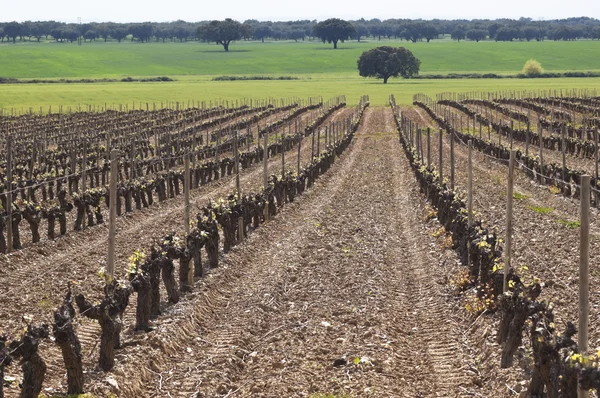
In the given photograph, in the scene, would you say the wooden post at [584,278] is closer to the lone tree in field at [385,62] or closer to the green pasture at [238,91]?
the green pasture at [238,91]

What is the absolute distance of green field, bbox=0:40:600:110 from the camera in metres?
109

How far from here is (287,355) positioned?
12.2 m

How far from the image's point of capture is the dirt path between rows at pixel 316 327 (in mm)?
11164

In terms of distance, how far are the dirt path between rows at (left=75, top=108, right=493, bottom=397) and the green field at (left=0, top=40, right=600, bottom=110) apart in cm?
7744

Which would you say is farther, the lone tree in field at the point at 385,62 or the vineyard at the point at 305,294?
the lone tree in field at the point at 385,62

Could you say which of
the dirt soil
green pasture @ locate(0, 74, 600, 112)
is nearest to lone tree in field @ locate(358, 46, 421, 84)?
green pasture @ locate(0, 74, 600, 112)

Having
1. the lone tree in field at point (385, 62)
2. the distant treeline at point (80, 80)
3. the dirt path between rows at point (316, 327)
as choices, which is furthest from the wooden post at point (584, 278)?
the distant treeline at point (80, 80)

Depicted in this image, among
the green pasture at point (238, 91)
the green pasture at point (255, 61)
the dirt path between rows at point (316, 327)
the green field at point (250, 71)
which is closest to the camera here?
the dirt path between rows at point (316, 327)

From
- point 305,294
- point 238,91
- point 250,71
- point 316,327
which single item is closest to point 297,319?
point 316,327

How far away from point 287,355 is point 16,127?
55169 millimetres

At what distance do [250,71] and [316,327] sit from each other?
15554cm

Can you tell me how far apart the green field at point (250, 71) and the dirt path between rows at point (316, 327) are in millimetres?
77436

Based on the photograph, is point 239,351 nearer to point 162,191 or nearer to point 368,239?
point 368,239

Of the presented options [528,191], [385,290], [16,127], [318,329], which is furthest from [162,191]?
[16,127]
